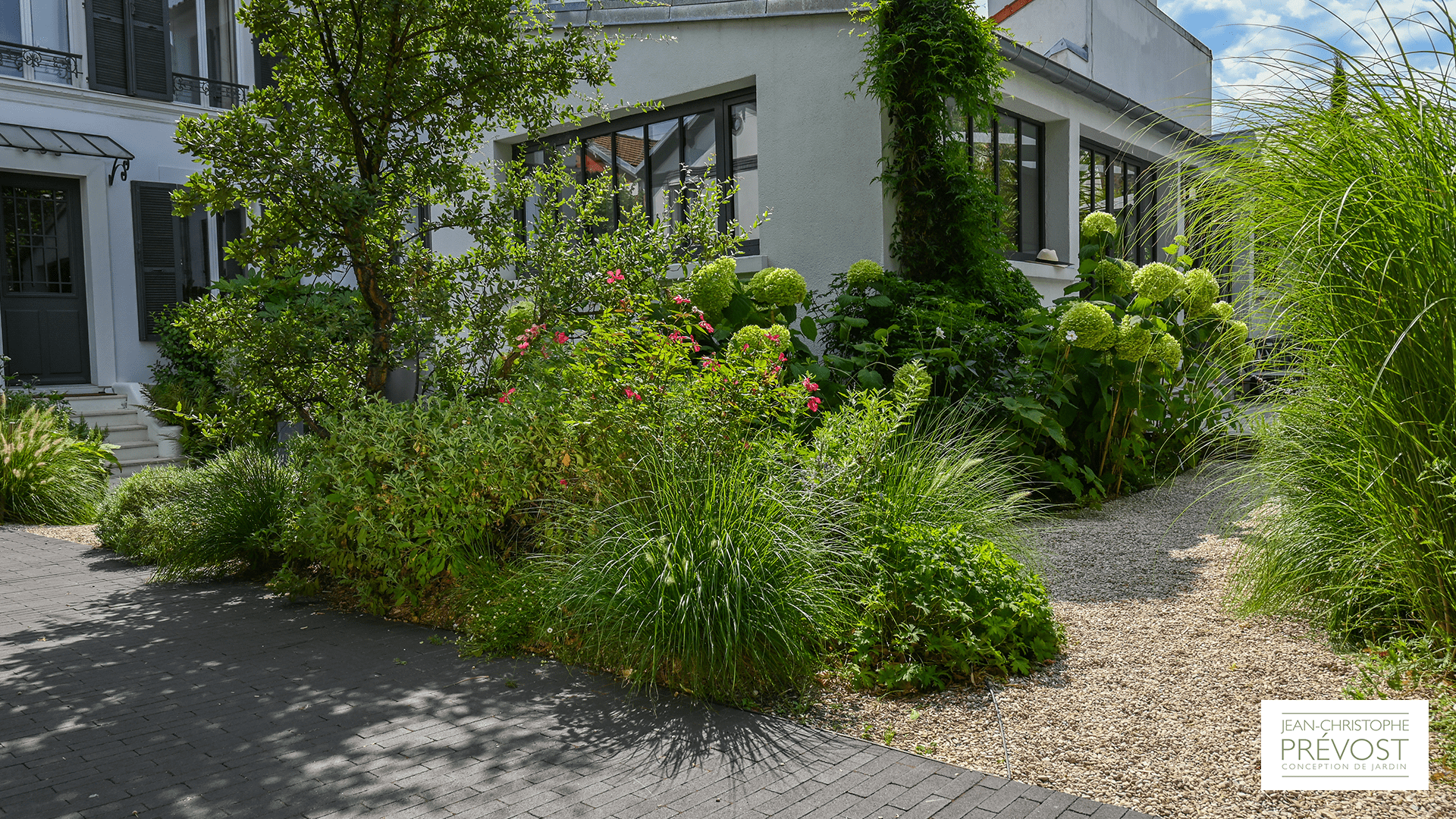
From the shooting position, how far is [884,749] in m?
3.11

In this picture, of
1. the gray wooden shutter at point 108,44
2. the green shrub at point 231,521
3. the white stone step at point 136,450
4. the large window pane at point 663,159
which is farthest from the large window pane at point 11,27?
the green shrub at point 231,521

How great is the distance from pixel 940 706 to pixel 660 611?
3.52 feet

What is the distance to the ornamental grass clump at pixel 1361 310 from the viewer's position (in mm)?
3273

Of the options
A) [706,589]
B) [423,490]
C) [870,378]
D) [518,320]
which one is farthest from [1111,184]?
[706,589]

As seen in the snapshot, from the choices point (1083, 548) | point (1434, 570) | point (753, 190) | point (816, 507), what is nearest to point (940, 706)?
point (816, 507)

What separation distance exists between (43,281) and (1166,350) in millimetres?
13628

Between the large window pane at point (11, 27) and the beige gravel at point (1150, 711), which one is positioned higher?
the large window pane at point (11, 27)

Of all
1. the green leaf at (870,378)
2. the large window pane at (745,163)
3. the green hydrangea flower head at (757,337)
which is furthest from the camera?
the large window pane at (745,163)

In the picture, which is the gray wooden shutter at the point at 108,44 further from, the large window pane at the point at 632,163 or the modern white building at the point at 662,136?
the large window pane at the point at 632,163

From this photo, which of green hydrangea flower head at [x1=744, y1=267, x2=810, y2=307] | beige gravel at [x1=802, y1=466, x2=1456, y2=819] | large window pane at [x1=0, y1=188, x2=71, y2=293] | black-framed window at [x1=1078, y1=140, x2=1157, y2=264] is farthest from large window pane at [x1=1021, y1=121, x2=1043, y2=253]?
large window pane at [x1=0, y1=188, x2=71, y2=293]

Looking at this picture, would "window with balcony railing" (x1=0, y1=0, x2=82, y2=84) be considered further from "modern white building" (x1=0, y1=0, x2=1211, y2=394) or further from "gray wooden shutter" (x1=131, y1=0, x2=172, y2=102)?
"gray wooden shutter" (x1=131, y1=0, x2=172, y2=102)

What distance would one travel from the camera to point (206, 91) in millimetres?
14219

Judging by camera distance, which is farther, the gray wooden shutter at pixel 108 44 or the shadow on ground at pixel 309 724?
the gray wooden shutter at pixel 108 44

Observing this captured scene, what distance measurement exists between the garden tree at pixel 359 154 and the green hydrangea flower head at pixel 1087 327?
387 cm
